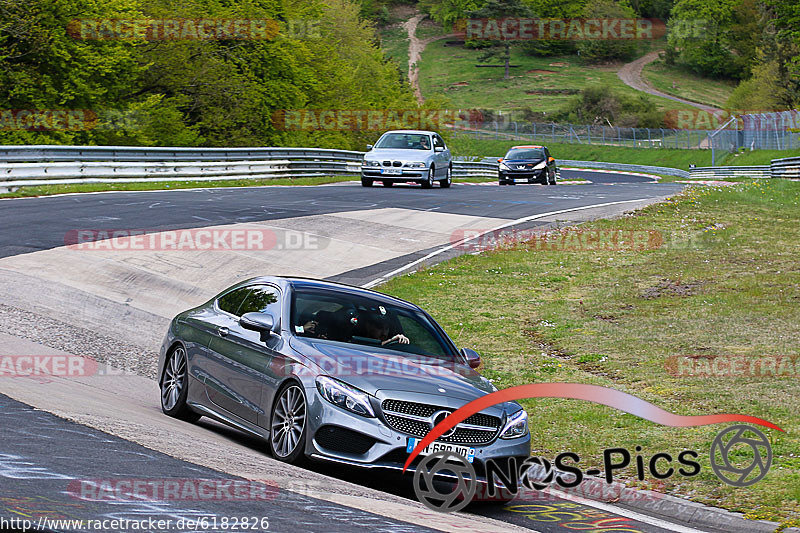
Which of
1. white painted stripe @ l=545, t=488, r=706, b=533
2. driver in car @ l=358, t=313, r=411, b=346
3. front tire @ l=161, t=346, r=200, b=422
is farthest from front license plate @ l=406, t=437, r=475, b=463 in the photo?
front tire @ l=161, t=346, r=200, b=422

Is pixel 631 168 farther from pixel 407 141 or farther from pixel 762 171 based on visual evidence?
pixel 407 141

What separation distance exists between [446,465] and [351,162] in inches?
1449

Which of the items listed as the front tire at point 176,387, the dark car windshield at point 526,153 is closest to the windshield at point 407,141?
the dark car windshield at point 526,153

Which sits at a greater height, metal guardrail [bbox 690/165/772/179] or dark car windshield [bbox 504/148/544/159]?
dark car windshield [bbox 504/148/544/159]

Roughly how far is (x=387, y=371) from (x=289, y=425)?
84 centimetres

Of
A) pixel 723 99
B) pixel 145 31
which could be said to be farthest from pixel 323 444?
pixel 723 99

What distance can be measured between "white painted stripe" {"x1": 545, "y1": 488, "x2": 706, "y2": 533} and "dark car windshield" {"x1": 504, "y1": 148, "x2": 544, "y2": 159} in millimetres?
34104

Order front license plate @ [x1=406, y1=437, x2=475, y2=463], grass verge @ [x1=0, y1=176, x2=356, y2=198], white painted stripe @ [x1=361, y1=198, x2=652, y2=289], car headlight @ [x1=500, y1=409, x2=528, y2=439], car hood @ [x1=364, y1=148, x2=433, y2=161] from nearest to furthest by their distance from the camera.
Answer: front license plate @ [x1=406, y1=437, x2=475, y2=463] < car headlight @ [x1=500, y1=409, x2=528, y2=439] < white painted stripe @ [x1=361, y1=198, x2=652, y2=289] < grass verge @ [x1=0, y1=176, x2=356, y2=198] < car hood @ [x1=364, y1=148, x2=433, y2=161]

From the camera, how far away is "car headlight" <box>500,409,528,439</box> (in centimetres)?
752

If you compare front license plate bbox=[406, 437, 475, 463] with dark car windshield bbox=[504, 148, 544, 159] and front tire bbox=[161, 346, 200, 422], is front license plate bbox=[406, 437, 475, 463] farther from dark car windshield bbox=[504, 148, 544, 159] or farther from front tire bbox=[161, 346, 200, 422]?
dark car windshield bbox=[504, 148, 544, 159]

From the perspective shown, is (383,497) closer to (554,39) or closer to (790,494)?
(790,494)

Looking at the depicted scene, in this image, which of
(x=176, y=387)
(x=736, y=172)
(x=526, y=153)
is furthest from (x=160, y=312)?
(x=736, y=172)

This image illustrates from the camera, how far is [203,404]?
348 inches

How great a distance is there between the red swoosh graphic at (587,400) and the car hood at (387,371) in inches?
5.8
